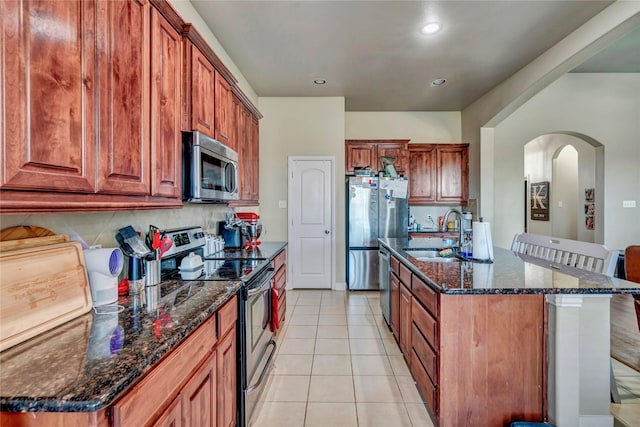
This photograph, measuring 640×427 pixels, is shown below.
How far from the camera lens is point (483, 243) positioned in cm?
221

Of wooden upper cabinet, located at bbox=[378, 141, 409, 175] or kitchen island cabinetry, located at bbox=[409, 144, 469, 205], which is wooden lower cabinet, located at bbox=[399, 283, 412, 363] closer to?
wooden upper cabinet, located at bbox=[378, 141, 409, 175]

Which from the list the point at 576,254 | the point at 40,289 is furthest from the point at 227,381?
the point at 576,254

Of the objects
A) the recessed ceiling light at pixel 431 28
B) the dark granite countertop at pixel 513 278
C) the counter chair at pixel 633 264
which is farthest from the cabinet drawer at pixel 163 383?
the recessed ceiling light at pixel 431 28

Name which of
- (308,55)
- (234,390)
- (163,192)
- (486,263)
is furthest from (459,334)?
(308,55)

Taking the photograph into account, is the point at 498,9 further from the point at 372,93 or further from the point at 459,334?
the point at 459,334

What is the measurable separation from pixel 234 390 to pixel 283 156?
366 cm

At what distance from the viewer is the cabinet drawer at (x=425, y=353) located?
5.63ft

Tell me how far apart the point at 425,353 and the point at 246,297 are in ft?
3.73

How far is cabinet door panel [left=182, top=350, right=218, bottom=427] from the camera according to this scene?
112 centimetres

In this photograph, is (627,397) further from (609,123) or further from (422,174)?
(609,123)

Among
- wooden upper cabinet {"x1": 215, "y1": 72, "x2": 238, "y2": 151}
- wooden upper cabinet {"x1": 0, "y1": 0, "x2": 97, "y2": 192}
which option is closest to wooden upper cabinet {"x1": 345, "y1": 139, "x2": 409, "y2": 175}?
wooden upper cabinet {"x1": 215, "y1": 72, "x2": 238, "y2": 151}

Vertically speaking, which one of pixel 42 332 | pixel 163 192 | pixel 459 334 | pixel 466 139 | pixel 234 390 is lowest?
pixel 234 390

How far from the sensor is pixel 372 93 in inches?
181

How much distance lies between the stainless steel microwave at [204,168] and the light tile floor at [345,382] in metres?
1.45
